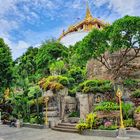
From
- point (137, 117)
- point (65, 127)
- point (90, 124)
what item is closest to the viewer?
point (137, 117)

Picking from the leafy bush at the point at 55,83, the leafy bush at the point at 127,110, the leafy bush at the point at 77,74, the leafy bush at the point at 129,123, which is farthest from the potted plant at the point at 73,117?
the leafy bush at the point at 77,74

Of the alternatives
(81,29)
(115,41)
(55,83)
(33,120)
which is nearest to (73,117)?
(55,83)

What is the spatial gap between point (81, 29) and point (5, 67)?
29509mm

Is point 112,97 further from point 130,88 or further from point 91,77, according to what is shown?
point 91,77

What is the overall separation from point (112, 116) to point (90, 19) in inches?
1508

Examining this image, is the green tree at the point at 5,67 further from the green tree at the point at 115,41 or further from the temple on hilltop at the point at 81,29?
the temple on hilltop at the point at 81,29

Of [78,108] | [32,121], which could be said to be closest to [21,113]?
[32,121]

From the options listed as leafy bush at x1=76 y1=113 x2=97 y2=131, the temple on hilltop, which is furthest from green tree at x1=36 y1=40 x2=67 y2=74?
the temple on hilltop

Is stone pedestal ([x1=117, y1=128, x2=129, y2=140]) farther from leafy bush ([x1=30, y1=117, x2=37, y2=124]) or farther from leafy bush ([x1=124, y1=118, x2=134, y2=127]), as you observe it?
leafy bush ([x1=30, y1=117, x2=37, y2=124])

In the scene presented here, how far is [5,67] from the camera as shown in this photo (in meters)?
23.7

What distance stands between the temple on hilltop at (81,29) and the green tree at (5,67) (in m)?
24.9

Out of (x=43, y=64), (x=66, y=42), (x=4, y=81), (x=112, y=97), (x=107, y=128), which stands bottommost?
(x=107, y=128)

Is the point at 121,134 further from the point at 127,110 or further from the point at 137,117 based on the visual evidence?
the point at 127,110

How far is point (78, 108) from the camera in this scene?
66.2 ft
